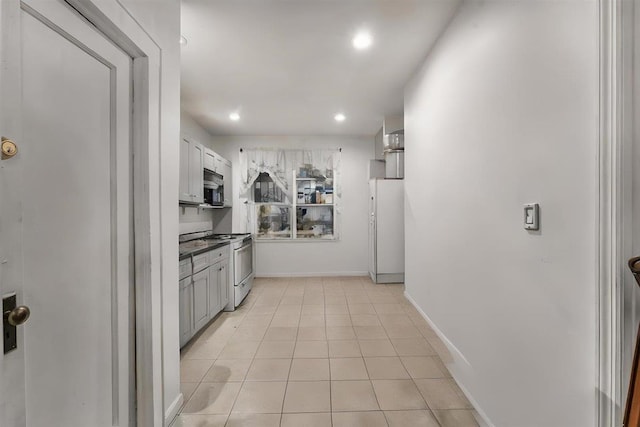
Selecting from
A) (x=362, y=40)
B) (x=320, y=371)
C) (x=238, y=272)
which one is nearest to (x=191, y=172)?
(x=238, y=272)

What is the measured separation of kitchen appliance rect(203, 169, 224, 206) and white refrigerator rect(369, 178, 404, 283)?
269 cm

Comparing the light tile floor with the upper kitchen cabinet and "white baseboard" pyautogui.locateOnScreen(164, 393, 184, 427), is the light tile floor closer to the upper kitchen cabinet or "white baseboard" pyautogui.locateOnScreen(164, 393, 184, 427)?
"white baseboard" pyautogui.locateOnScreen(164, 393, 184, 427)

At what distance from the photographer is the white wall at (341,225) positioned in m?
5.43

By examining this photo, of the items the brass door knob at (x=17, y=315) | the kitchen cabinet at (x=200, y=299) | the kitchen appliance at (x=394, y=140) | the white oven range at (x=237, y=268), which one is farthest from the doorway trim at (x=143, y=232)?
the kitchen appliance at (x=394, y=140)

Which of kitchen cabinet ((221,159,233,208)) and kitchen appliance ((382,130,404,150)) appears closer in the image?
kitchen appliance ((382,130,404,150))

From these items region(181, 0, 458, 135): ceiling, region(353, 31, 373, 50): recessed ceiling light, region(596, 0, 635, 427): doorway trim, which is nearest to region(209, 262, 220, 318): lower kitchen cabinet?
region(181, 0, 458, 135): ceiling

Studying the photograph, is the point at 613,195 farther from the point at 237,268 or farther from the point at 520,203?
the point at 237,268

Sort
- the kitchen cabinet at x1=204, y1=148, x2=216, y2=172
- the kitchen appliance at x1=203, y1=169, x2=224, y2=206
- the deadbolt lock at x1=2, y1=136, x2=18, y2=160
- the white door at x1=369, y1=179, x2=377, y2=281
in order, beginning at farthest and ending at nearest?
the white door at x1=369, y1=179, x2=377, y2=281
the kitchen appliance at x1=203, y1=169, x2=224, y2=206
the kitchen cabinet at x1=204, y1=148, x2=216, y2=172
the deadbolt lock at x1=2, y1=136, x2=18, y2=160

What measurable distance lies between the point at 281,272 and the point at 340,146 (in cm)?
281

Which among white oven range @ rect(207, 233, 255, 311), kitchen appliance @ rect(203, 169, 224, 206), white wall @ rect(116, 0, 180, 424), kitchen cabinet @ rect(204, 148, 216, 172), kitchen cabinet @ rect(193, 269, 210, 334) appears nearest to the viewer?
white wall @ rect(116, 0, 180, 424)

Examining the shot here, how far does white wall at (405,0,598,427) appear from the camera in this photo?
102cm

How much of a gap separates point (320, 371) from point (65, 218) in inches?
78.4

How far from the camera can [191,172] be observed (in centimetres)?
357

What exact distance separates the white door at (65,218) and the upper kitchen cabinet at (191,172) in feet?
6.65
